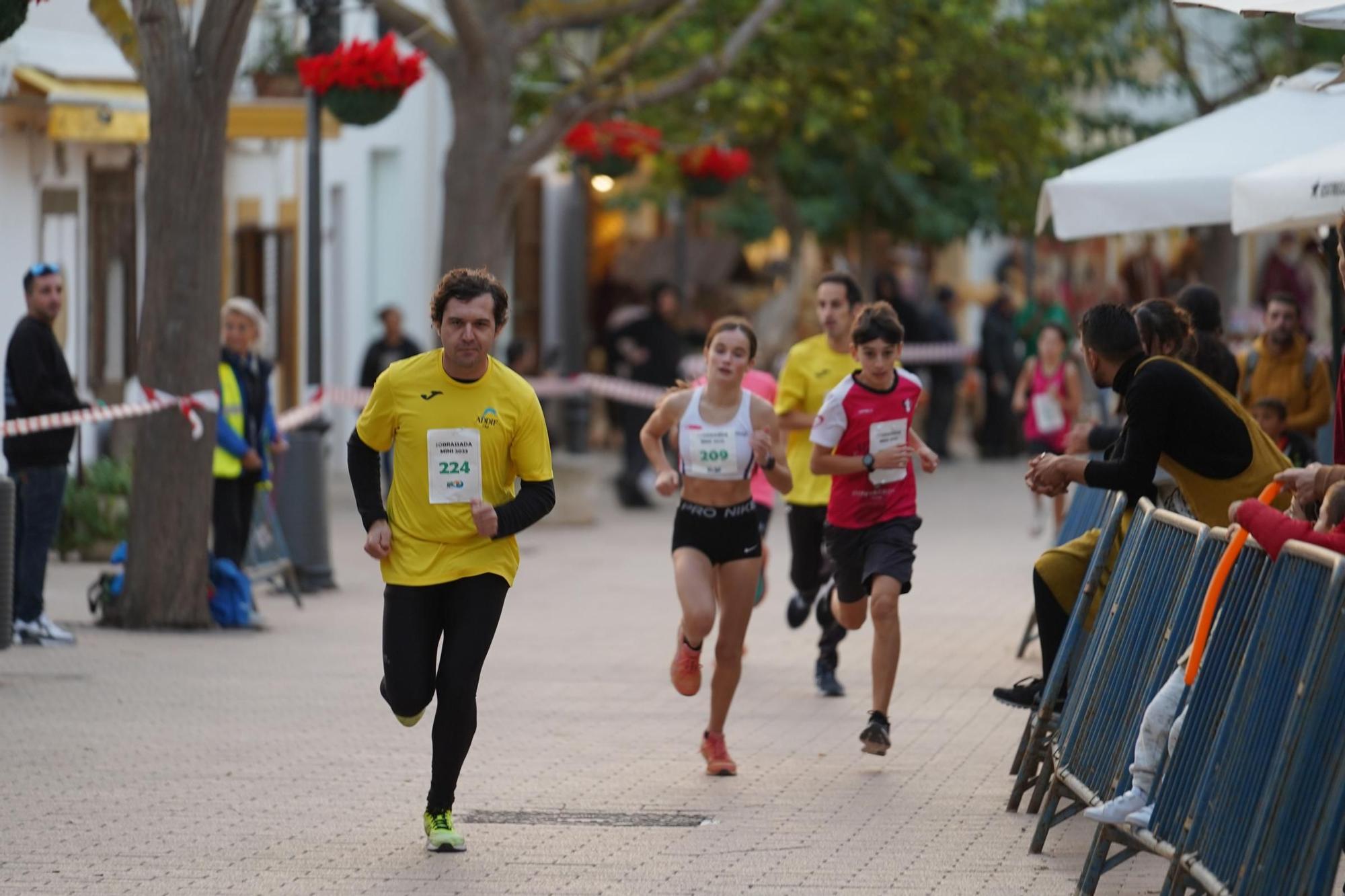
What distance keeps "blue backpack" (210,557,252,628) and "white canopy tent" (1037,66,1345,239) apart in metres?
4.76

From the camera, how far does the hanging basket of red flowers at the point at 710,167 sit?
73.2 feet

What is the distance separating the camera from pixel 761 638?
1380 cm

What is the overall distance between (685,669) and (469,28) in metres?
9.23

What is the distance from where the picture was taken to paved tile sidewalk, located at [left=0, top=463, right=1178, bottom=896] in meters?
7.32

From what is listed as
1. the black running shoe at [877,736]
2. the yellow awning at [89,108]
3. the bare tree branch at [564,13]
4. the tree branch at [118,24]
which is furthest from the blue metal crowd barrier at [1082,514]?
the yellow awning at [89,108]

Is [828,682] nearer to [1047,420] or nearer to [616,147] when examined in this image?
[1047,420]

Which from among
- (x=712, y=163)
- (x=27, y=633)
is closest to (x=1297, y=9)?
(x=27, y=633)

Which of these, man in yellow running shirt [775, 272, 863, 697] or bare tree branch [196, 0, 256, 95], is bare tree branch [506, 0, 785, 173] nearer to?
bare tree branch [196, 0, 256, 95]

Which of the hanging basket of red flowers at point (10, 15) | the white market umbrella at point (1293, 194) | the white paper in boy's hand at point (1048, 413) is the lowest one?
the white paper in boy's hand at point (1048, 413)

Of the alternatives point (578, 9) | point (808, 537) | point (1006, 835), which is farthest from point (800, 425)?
point (578, 9)

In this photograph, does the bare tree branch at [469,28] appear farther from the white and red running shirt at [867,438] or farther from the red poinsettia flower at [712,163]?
the white and red running shirt at [867,438]

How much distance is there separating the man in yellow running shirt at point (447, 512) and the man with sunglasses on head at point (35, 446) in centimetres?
510

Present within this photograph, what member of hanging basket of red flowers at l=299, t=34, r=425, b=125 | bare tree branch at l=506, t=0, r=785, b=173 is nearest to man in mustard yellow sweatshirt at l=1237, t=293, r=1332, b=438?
hanging basket of red flowers at l=299, t=34, r=425, b=125

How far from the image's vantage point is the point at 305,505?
1548 cm
